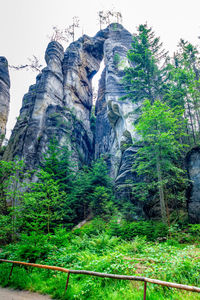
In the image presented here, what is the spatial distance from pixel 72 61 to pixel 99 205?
29095mm

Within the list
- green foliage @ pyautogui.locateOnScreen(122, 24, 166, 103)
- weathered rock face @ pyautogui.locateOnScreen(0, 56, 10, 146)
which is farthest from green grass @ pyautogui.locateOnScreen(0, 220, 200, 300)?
weathered rock face @ pyautogui.locateOnScreen(0, 56, 10, 146)

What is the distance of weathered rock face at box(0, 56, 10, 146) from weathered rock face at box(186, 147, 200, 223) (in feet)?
98.4

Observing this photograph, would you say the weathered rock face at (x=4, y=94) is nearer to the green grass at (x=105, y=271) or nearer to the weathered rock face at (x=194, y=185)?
the green grass at (x=105, y=271)

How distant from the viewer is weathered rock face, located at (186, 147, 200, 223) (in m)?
11.2

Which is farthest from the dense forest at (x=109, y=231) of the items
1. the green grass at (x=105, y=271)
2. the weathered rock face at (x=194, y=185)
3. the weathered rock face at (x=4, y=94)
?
the weathered rock face at (x=4, y=94)

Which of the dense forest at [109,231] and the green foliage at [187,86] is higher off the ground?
the green foliage at [187,86]

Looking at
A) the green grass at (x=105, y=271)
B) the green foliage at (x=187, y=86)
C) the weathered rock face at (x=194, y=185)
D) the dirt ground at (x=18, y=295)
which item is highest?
the green foliage at (x=187, y=86)

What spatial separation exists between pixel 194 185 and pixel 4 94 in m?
34.8

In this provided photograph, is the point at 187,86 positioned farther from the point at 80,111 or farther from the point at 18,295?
the point at 18,295

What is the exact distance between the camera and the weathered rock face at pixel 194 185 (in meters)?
11.2

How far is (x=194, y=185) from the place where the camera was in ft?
40.1

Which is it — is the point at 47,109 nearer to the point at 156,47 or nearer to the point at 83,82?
the point at 83,82

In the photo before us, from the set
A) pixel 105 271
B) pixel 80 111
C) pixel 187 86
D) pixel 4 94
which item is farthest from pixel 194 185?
pixel 4 94

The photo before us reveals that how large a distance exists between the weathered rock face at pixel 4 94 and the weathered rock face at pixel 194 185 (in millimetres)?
30003
